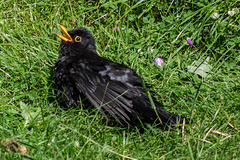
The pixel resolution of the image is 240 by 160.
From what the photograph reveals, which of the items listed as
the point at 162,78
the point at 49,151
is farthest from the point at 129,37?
the point at 49,151

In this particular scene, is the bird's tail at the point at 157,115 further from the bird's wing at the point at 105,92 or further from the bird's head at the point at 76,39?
the bird's head at the point at 76,39

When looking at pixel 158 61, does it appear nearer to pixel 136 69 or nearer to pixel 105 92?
pixel 136 69

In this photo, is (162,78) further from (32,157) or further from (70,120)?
(32,157)

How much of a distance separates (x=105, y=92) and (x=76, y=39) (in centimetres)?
91

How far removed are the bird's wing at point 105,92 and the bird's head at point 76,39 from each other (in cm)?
46

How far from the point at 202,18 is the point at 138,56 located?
90cm

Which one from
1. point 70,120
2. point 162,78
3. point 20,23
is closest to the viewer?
point 70,120

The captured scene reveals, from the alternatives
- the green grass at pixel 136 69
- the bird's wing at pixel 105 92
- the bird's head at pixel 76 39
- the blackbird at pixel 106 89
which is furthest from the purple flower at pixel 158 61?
the bird's wing at pixel 105 92

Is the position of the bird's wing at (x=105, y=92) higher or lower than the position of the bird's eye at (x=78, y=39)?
lower

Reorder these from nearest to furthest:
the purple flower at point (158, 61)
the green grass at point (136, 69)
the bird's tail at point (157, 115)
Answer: the green grass at point (136, 69), the bird's tail at point (157, 115), the purple flower at point (158, 61)

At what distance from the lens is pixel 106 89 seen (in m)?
3.06

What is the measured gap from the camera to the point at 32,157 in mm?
2383

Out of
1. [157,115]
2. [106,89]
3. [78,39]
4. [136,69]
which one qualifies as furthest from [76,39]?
[157,115]

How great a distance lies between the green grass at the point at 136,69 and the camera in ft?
8.66
